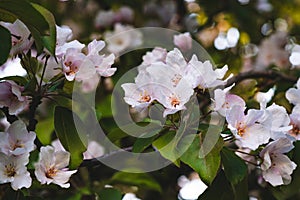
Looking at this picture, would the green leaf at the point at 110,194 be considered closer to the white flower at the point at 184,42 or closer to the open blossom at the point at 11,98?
the open blossom at the point at 11,98

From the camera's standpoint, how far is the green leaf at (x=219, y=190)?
1.03 m

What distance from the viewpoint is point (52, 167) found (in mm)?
1021

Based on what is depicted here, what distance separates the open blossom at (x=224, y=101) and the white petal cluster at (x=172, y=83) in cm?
3

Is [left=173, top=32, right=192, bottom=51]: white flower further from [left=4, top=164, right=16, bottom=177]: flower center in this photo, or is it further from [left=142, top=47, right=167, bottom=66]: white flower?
[left=4, top=164, right=16, bottom=177]: flower center

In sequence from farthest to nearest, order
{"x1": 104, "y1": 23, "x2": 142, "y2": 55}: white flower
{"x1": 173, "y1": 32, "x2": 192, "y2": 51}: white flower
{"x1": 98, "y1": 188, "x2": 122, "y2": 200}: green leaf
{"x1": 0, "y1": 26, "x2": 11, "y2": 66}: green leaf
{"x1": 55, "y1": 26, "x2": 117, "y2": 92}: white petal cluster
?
{"x1": 104, "y1": 23, "x2": 142, "y2": 55}: white flower < {"x1": 173, "y1": 32, "x2": 192, "y2": 51}: white flower < {"x1": 98, "y1": 188, "x2": 122, "y2": 200}: green leaf < {"x1": 55, "y1": 26, "x2": 117, "y2": 92}: white petal cluster < {"x1": 0, "y1": 26, "x2": 11, "y2": 66}: green leaf

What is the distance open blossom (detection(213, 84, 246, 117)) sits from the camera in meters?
0.98

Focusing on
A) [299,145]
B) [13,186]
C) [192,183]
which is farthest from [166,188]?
[13,186]

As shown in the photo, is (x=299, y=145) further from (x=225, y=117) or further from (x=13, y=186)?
(x=13, y=186)

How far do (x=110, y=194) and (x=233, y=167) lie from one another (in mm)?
279

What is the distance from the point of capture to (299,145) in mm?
1099

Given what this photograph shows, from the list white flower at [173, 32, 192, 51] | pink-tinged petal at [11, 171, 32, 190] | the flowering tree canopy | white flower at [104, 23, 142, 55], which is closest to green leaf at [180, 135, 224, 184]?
the flowering tree canopy

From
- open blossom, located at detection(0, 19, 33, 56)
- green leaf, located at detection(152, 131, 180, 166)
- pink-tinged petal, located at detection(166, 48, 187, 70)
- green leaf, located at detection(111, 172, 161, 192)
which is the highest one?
open blossom, located at detection(0, 19, 33, 56)

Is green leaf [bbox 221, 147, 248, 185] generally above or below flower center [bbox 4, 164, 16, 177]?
below

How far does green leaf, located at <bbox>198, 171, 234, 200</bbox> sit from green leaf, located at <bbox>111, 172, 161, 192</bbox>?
43 cm
